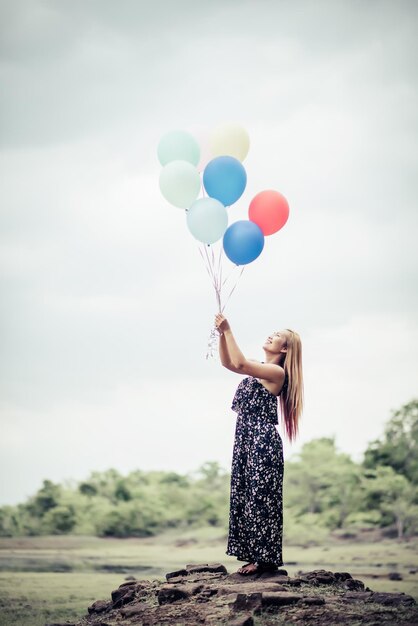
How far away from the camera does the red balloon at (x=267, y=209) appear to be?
522 centimetres

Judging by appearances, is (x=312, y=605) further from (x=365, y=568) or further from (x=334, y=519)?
(x=334, y=519)

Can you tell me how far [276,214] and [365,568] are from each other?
5.78 m

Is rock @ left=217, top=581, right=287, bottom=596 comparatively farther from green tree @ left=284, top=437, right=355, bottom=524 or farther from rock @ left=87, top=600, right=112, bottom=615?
green tree @ left=284, top=437, right=355, bottom=524

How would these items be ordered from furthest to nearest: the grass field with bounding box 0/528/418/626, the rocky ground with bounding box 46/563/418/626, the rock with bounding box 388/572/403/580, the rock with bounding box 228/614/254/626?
the rock with bounding box 388/572/403/580 < the grass field with bounding box 0/528/418/626 < the rocky ground with bounding box 46/563/418/626 < the rock with bounding box 228/614/254/626

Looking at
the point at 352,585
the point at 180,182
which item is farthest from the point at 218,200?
the point at 352,585

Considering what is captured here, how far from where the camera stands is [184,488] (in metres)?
13.9

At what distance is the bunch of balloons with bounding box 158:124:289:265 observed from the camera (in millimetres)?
5059

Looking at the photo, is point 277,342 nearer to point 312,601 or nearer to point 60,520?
point 312,601

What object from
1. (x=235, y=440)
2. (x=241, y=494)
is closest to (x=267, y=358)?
(x=235, y=440)

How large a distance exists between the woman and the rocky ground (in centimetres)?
24

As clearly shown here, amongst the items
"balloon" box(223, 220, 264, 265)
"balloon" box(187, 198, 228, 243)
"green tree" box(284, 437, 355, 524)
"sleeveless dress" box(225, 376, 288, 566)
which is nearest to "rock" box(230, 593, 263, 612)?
"sleeveless dress" box(225, 376, 288, 566)

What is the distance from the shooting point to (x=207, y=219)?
16.6ft

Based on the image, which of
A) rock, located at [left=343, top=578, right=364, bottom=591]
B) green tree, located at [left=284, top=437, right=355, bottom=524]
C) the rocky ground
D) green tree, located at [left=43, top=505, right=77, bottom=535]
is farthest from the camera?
green tree, located at [left=284, top=437, right=355, bottom=524]

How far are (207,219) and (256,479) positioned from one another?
1.68 metres
